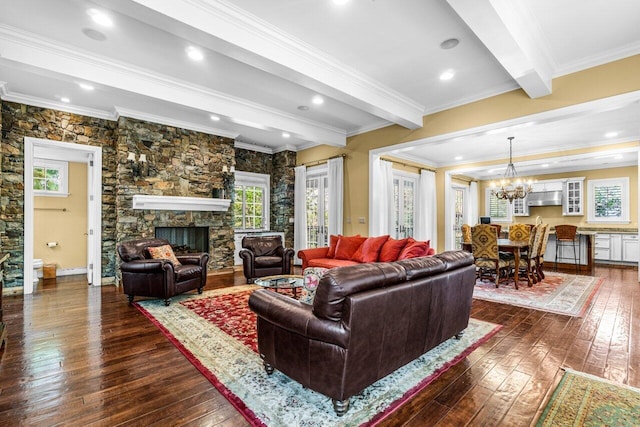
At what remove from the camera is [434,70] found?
3.87m

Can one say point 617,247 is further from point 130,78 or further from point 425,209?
point 130,78

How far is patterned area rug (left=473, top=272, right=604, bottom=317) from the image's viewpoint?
4.15m

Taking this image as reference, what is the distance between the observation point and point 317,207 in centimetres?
750

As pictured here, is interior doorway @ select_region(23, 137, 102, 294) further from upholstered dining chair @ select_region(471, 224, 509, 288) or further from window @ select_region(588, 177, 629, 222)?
window @ select_region(588, 177, 629, 222)

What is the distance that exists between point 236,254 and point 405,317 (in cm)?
586

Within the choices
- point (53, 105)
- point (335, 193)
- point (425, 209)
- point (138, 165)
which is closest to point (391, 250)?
point (335, 193)

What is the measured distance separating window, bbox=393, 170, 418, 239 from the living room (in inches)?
12.2

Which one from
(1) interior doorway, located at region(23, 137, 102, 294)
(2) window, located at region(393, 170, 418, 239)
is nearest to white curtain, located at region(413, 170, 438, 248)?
(2) window, located at region(393, 170, 418, 239)

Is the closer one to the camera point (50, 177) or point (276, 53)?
point (276, 53)

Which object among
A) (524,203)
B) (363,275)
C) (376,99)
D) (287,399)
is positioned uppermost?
(376,99)

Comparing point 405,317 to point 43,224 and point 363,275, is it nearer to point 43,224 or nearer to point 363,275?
point 363,275

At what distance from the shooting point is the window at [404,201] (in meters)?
7.83

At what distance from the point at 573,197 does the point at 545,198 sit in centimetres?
67

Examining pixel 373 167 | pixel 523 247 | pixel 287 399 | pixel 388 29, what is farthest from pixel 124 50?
pixel 523 247
